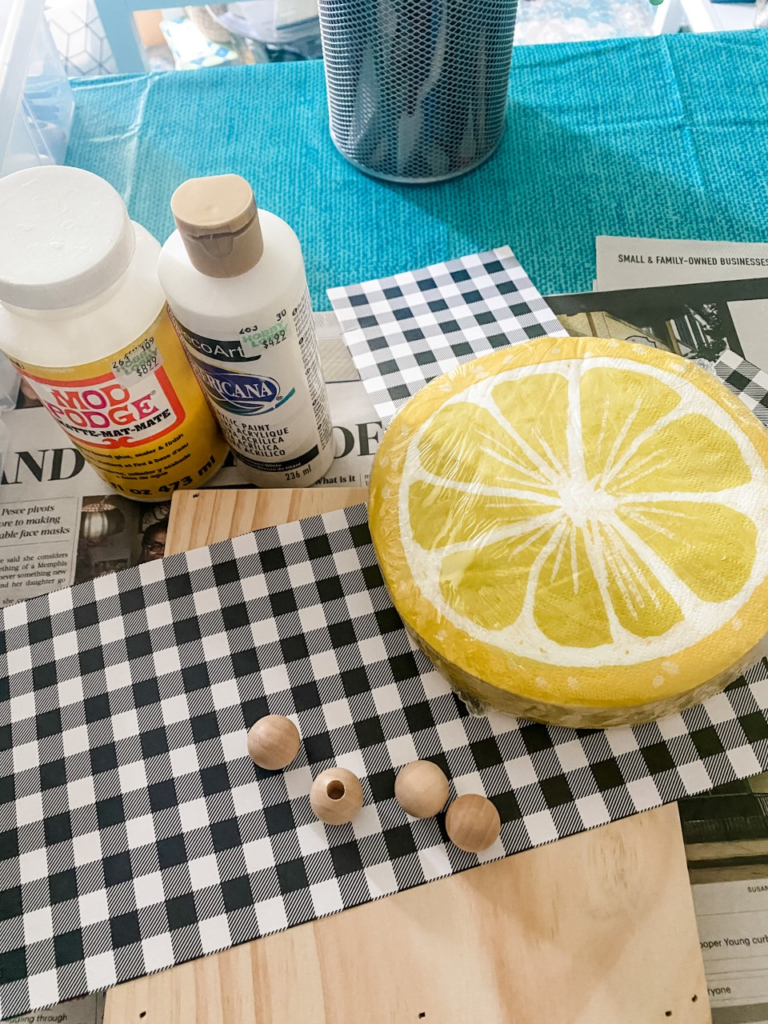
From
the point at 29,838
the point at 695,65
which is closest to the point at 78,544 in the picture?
the point at 29,838

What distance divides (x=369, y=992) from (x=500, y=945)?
0.07 meters

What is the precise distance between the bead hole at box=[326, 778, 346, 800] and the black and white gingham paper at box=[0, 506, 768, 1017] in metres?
0.03

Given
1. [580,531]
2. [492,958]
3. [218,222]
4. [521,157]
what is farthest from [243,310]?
[521,157]

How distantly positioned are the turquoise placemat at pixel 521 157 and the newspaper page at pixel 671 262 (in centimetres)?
2

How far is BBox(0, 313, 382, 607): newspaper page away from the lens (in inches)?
22.3

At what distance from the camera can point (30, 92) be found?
73 centimetres

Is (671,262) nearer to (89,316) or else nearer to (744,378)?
(744,378)

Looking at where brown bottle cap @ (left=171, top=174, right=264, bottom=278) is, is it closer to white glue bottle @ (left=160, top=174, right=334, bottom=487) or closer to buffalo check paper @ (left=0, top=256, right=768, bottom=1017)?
white glue bottle @ (left=160, top=174, right=334, bottom=487)

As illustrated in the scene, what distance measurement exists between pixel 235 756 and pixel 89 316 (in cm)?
26

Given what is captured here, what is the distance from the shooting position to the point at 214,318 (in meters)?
0.40

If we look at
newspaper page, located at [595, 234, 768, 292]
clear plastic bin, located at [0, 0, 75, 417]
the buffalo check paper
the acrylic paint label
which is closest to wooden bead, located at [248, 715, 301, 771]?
the buffalo check paper

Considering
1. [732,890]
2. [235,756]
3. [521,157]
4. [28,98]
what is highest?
[28,98]

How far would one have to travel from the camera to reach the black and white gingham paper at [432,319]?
626 mm

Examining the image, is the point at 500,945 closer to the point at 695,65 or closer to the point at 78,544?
the point at 78,544
